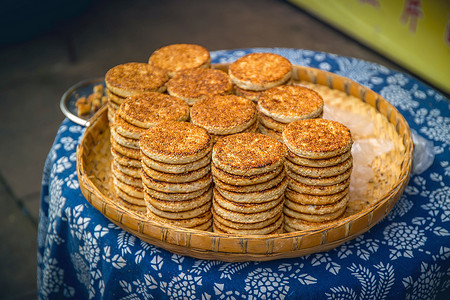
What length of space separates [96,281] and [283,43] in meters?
6.02

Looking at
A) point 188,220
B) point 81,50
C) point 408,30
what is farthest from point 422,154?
point 81,50

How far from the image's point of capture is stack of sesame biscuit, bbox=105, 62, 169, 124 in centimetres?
282

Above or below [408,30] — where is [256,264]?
above

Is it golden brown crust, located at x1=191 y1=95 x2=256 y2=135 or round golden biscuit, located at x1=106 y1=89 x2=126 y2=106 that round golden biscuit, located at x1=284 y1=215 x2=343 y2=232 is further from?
round golden biscuit, located at x1=106 y1=89 x2=126 y2=106

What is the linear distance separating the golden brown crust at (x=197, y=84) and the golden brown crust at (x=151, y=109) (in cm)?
9

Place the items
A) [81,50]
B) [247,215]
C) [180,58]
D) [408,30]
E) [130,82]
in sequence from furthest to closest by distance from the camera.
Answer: [81,50] → [408,30] → [180,58] → [130,82] → [247,215]

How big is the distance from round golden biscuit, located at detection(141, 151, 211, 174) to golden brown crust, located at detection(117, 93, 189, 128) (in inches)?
13.1

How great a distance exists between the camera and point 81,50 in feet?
26.1

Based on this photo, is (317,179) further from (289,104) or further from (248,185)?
(289,104)

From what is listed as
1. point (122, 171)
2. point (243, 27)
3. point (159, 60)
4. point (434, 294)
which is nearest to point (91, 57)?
point (243, 27)

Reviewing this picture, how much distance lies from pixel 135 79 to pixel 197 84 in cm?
39

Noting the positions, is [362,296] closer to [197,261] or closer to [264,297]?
[264,297]

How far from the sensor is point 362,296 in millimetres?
2162

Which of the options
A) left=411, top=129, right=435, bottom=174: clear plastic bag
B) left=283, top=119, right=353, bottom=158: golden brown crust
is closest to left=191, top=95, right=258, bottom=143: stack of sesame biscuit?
left=283, top=119, right=353, bottom=158: golden brown crust
